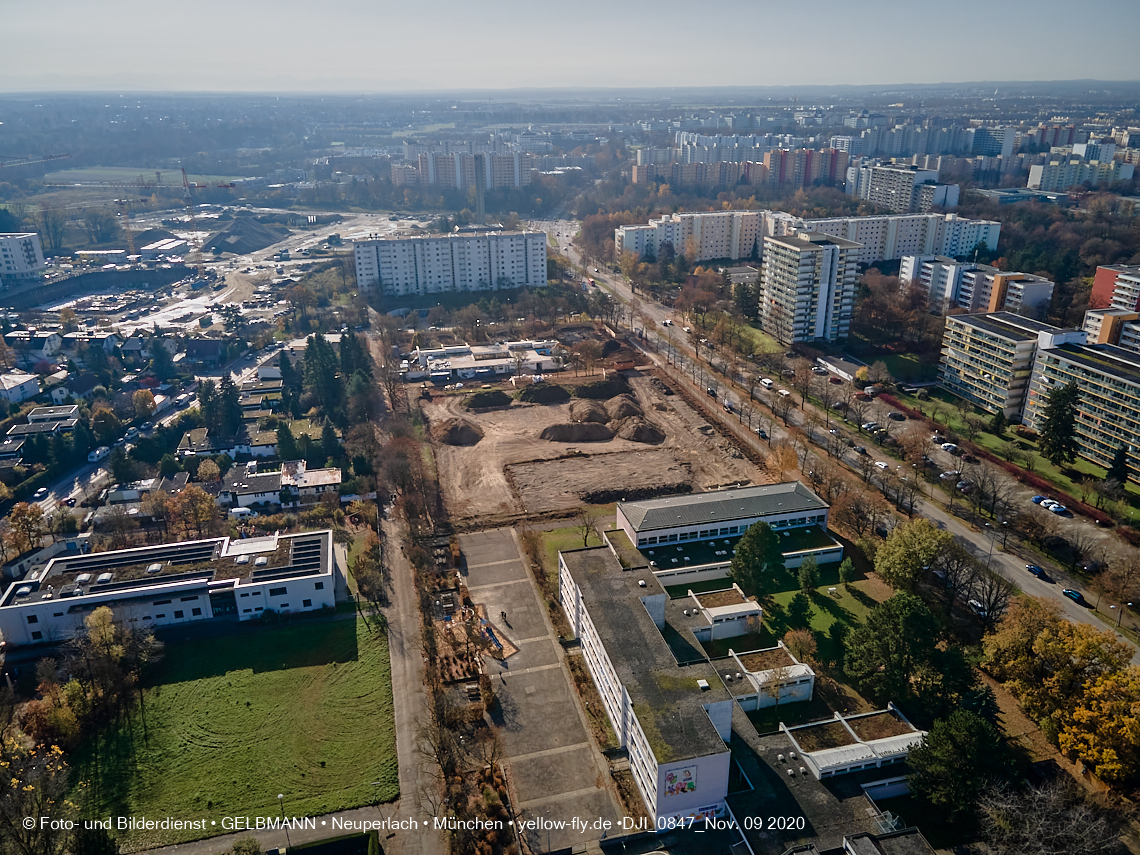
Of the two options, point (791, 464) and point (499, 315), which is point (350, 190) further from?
point (791, 464)

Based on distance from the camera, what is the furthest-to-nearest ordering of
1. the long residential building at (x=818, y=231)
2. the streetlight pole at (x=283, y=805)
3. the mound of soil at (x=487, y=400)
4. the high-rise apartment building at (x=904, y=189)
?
the high-rise apartment building at (x=904, y=189) → the long residential building at (x=818, y=231) → the mound of soil at (x=487, y=400) → the streetlight pole at (x=283, y=805)

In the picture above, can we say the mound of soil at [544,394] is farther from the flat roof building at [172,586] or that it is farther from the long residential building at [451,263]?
the long residential building at [451,263]

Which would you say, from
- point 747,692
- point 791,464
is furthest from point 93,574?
point 791,464

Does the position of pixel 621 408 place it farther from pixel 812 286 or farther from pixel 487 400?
pixel 812 286

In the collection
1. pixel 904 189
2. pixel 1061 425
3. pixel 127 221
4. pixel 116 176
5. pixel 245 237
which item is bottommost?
pixel 1061 425

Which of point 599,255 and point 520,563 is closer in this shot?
point 520,563

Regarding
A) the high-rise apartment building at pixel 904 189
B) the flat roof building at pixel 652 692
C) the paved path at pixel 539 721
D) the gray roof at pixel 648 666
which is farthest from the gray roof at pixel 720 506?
the high-rise apartment building at pixel 904 189

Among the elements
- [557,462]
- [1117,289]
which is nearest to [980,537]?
[557,462]
